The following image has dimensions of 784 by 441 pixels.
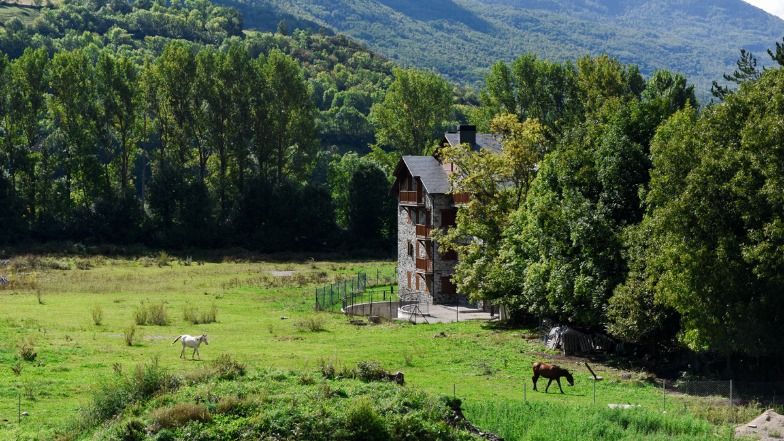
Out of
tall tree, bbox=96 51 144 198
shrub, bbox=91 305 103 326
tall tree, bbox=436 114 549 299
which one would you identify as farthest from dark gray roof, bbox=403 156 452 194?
tall tree, bbox=96 51 144 198

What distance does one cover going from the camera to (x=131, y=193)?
100188 mm

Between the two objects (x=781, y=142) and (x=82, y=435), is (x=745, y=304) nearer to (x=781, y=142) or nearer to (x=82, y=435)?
(x=781, y=142)

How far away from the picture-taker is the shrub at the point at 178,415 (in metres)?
25.0

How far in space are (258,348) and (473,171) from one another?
19923 mm

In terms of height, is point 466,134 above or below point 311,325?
above

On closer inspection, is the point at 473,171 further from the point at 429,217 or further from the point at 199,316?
the point at 199,316

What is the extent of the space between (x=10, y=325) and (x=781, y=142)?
34637 mm

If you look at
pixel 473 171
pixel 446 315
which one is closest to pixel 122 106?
pixel 446 315

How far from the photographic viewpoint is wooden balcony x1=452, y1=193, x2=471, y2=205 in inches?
2528

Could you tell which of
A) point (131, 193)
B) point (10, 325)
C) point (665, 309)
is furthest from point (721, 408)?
point (131, 193)

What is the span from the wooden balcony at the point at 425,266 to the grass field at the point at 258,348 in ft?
26.9

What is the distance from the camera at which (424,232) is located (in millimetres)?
67750

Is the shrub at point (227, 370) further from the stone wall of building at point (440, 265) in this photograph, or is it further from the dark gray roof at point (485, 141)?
the dark gray roof at point (485, 141)

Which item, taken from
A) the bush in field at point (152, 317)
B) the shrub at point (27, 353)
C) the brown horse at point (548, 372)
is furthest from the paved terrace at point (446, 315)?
the shrub at point (27, 353)
